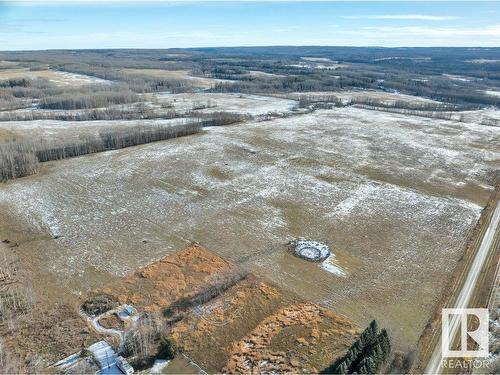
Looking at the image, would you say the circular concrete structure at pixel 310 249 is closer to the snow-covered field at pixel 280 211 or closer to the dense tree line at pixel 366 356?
the snow-covered field at pixel 280 211

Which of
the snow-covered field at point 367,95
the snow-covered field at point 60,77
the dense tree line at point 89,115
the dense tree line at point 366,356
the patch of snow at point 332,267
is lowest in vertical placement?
the patch of snow at point 332,267

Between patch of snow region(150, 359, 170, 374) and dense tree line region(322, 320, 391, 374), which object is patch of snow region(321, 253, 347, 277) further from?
patch of snow region(150, 359, 170, 374)

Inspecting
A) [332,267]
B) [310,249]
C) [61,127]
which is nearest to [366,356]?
[332,267]

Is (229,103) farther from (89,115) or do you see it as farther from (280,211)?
(280,211)

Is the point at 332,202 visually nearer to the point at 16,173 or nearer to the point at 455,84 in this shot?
the point at 16,173

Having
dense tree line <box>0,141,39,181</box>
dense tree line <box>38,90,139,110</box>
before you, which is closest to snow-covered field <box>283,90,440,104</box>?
dense tree line <box>38,90,139,110</box>

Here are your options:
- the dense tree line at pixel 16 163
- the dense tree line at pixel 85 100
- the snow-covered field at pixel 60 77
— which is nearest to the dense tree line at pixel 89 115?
the dense tree line at pixel 85 100

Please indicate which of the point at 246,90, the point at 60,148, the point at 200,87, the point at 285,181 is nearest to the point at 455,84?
the point at 246,90
